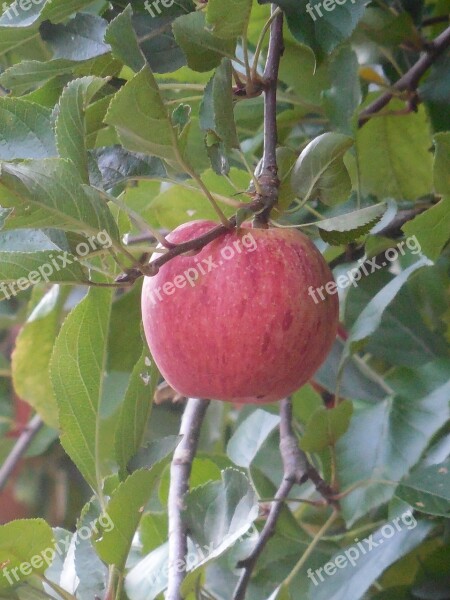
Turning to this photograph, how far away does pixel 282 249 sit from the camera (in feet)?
1.82

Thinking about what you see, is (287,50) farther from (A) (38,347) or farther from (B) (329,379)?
(A) (38,347)

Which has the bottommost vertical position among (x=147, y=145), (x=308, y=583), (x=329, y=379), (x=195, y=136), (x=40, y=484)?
(x=40, y=484)

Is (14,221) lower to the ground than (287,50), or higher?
higher

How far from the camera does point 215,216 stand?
87 centimetres

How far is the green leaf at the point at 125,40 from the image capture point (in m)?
0.52

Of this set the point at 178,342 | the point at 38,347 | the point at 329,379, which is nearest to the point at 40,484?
the point at 38,347

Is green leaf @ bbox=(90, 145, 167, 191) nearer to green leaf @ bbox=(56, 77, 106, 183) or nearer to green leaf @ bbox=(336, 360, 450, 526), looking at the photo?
green leaf @ bbox=(56, 77, 106, 183)

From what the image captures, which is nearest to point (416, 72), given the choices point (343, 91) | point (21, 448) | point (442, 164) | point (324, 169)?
point (343, 91)

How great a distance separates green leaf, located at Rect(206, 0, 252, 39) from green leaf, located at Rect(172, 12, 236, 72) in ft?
0.05

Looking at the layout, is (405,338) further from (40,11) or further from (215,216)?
(40,11)

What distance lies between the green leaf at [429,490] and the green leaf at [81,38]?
476mm

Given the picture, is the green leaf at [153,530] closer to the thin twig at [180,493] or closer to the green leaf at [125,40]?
the thin twig at [180,493]

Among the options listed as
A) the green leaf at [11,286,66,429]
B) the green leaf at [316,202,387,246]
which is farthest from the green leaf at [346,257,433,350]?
the green leaf at [11,286,66,429]

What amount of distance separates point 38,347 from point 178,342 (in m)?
0.59
